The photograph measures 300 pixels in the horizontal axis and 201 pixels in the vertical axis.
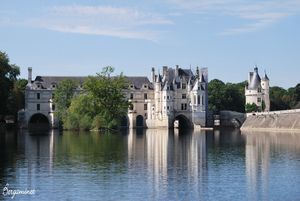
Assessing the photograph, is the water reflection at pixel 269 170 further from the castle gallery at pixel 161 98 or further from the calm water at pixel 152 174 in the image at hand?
the castle gallery at pixel 161 98

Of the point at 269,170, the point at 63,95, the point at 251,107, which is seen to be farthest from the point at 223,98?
the point at 269,170

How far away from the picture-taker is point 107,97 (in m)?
95.7

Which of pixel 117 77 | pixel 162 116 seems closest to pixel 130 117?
pixel 162 116

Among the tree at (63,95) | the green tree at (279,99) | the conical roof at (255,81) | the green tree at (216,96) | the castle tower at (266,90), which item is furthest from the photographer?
the green tree at (279,99)

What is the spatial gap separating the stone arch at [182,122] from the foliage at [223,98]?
5.52 metres

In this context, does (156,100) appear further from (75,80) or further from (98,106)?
(98,106)

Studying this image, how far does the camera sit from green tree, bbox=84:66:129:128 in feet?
308

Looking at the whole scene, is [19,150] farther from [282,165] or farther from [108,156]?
[282,165]

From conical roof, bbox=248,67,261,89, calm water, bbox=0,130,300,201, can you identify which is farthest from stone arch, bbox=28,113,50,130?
calm water, bbox=0,130,300,201

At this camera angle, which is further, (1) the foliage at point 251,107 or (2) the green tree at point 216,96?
(2) the green tree at point 216,96

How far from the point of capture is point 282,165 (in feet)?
119

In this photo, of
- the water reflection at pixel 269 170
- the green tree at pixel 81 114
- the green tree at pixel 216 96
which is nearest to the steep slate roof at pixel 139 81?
the green tree at pixel 216 96

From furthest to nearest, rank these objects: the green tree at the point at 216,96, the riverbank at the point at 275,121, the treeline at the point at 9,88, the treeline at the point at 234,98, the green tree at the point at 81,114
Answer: the treeline at the point at 234,98
the green tree at the point at 216,96
the green tree at the point at 81,114
the riverbank at the point at 275,121
the treeline at the point at 9,88

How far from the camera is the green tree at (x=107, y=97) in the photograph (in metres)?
93.8
